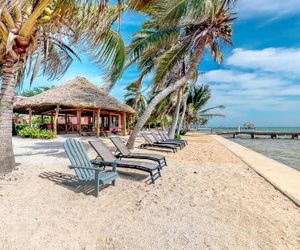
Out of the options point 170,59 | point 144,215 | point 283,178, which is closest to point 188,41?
point 170,59

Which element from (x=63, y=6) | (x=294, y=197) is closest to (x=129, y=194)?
(x=294, y=197)

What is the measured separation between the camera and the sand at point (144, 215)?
3.44 m

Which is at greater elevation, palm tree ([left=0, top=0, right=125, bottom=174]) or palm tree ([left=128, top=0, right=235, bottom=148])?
palm tree ([left=128, top=0, right=235, bottom=148])

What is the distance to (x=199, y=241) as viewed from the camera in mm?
3436

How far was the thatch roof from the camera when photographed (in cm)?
1877

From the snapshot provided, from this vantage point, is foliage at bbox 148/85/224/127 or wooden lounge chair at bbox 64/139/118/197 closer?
wooden lounge chair at bbox 64/139/118/197

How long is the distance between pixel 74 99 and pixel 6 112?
1328 cm

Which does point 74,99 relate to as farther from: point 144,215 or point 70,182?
point 144,215

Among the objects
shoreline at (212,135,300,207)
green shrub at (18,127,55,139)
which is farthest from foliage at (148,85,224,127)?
shoreline at (212,135,300,207)

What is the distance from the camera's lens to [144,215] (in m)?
→ 4.24

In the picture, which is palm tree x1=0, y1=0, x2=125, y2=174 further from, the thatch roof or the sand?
the thatch roof

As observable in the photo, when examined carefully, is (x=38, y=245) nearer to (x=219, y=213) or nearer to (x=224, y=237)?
(x=224, y=237)

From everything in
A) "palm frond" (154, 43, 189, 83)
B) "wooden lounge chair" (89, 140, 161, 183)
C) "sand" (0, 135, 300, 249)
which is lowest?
"sand" (0, 135, 300, 249)

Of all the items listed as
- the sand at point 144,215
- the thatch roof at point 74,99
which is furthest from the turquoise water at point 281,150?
the thatch roof at point 74,99
